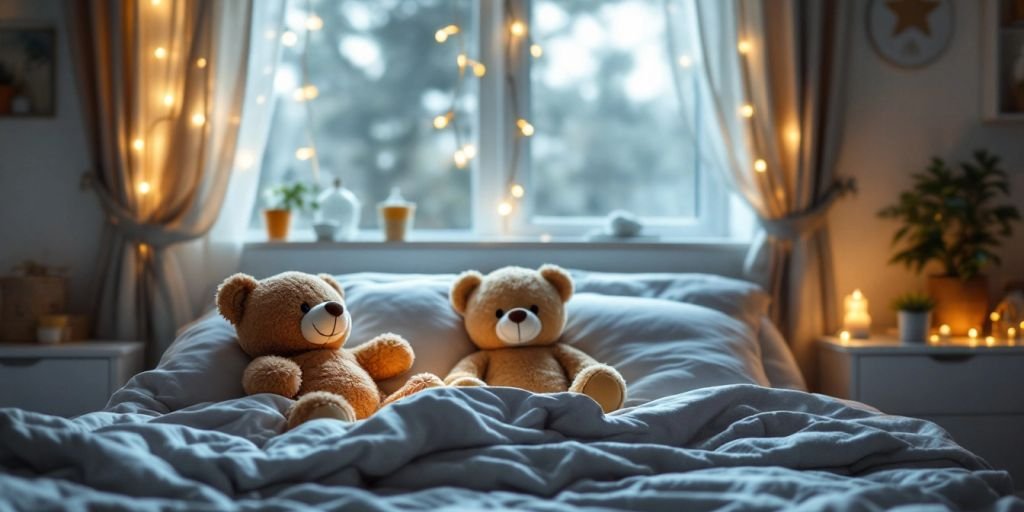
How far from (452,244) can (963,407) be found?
1522 millimetres

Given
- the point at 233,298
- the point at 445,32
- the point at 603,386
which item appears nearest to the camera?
the point at 603,386

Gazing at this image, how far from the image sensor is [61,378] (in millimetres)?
2537

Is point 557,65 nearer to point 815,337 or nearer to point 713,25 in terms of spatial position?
point 713,25

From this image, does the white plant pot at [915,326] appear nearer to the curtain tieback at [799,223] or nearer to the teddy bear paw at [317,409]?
the curtain tieback at [799,223]

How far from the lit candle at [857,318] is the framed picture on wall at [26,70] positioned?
8.10ft

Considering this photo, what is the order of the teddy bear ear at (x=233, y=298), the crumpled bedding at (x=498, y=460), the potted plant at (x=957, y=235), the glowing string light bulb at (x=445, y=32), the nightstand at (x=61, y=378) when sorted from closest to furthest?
the crumpled bedding at (x=498, y=460)
the teddy bear ear at (x=233, y=298)
the nightstand at (x=61, y=378)
the potted plant at (x=957, y=235)
the glowing string light bulb at (x=445, y=32)

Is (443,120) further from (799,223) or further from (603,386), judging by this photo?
(603,386)

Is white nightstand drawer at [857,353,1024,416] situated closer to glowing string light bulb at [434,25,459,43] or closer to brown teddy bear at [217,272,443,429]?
brown teddy bear at [217,272,443,429]

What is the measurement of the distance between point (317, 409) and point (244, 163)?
4.25ft

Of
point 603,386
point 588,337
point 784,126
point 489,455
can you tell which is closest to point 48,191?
point 588,337

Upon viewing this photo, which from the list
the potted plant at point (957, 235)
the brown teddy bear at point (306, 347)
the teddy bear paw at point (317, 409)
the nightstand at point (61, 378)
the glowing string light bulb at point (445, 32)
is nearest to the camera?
the teddy bear paw at point (317, 409)

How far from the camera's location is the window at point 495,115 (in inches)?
120

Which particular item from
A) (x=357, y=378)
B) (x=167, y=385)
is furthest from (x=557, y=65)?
(x=167, y=385)

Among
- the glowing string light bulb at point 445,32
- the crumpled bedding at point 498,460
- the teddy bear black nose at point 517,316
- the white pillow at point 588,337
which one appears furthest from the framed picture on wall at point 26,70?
the teddy bear black nose at point 517,316
